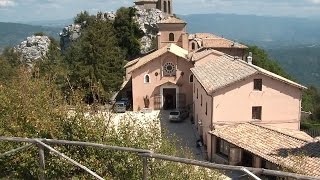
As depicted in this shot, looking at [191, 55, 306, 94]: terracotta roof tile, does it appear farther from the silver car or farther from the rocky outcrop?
the rocky outcrop

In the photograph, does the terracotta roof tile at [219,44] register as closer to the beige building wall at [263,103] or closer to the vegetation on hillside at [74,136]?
the beige building wall at [263,103]

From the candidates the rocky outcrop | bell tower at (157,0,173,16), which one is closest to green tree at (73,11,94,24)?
the rocky outcrop

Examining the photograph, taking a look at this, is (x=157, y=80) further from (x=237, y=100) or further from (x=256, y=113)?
(x=256, y=113)

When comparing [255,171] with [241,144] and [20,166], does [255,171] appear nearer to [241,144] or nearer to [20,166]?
[20,166]

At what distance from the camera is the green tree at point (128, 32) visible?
228 ft

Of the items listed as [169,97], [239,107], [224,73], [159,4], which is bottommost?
[169,97]

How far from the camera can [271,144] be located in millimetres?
25969

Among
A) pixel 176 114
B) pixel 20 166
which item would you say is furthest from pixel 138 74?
pixel 20 166

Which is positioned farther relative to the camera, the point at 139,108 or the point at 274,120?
the point at 139,108

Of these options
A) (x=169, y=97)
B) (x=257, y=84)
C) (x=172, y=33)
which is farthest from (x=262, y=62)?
(x=257, y=84)

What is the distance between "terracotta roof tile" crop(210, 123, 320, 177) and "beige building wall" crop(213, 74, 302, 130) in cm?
123

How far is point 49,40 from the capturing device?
91.1 meters

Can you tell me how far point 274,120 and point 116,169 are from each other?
23258 mm

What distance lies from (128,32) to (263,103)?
41241mm
